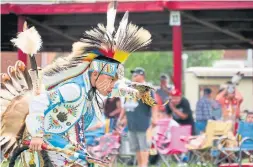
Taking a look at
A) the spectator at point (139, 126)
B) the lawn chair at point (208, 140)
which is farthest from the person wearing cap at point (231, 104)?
the spectator at point (139, 126)

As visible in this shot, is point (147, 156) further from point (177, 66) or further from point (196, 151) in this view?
point (177, 66)

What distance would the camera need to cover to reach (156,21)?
60.8 ft

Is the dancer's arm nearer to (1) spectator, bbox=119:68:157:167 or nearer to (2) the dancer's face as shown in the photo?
(2) the dancer's face

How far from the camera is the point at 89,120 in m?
7.53

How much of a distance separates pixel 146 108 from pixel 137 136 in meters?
0.42

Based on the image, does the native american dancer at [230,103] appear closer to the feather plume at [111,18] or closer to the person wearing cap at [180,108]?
A: the person wearing cap at [180,108]

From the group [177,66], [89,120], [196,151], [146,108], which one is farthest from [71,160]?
[177,66]

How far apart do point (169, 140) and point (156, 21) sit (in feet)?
14.1

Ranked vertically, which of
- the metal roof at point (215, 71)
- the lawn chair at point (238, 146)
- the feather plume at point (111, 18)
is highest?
the metal roof at point (215, 71)

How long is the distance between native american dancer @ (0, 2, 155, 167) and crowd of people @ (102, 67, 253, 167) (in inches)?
166

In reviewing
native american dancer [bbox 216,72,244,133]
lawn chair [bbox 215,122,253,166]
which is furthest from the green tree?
lawn chair [bbox 215,122,253,166]

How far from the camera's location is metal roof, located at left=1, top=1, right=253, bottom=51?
16.3m

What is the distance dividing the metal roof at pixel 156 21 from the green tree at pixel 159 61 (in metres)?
23.7

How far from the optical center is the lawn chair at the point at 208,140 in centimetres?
1471
